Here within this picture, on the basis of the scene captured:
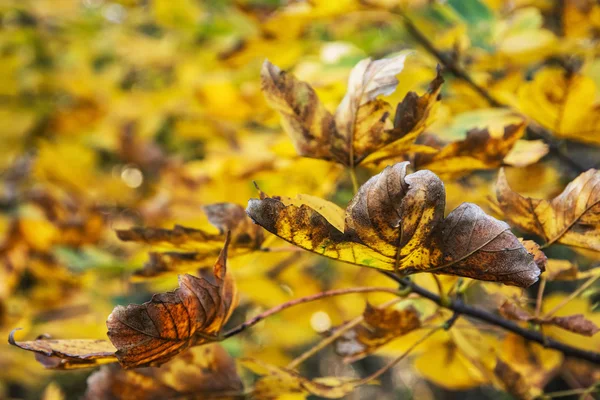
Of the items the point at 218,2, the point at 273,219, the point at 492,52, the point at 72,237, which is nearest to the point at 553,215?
the point at 273,219

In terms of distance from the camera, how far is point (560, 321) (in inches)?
15.9

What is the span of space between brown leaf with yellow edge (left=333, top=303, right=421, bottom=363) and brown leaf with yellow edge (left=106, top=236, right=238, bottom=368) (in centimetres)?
13

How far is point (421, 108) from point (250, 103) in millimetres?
534

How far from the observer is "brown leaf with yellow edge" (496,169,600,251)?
1.16ft

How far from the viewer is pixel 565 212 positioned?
370 mm

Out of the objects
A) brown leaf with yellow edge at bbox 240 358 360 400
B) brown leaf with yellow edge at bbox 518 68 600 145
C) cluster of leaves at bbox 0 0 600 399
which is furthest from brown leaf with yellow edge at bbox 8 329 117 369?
brown leaf with yellow edge at bbox 518 68 600 145

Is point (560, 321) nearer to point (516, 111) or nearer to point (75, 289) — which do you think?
point (516, 111)

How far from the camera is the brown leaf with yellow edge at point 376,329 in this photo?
0.43 meters

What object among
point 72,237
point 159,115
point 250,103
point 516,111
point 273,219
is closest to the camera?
point 273,219

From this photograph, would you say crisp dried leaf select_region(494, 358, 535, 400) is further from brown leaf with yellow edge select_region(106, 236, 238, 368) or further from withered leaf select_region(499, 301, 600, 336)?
brown leaf with yellow edge select_region(106, 236, 238, 368)

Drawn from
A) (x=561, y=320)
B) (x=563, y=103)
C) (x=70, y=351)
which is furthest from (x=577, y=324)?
(x=70, y=351)

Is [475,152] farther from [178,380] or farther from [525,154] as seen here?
[178,380]

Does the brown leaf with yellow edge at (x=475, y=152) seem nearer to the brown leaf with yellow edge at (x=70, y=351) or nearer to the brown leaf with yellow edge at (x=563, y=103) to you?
the brown leaf with yellow edge at (x=563, y=103)

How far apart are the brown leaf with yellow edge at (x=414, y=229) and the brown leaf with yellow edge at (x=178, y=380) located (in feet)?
0.71
